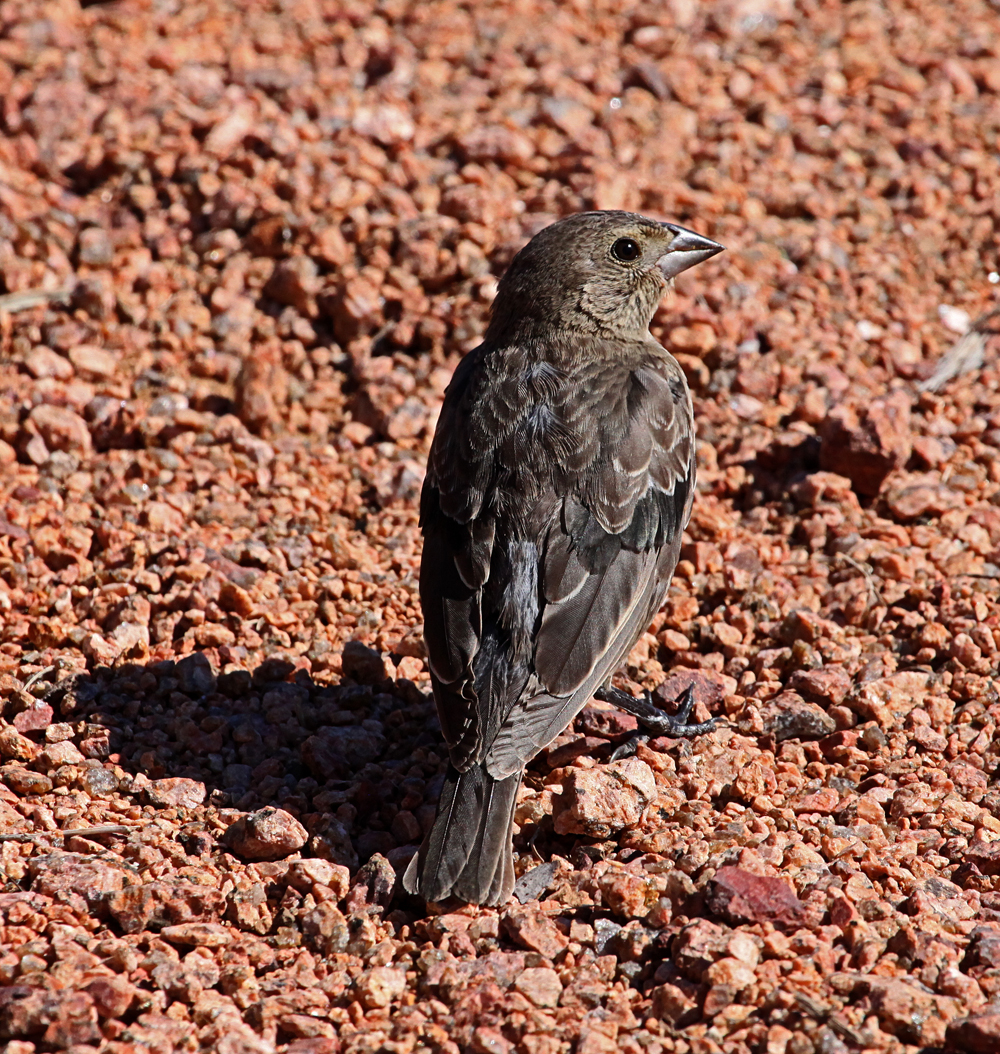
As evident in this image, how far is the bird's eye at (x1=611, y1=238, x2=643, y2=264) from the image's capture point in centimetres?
507

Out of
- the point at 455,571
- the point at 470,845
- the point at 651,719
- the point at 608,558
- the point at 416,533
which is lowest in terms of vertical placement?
the point at 470,845

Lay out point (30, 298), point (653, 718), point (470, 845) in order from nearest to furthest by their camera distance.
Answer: point (470, 845) < point (653, 718) < point (30, 298)

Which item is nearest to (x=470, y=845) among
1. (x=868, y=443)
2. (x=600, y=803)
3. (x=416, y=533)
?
(x=600, y=803)

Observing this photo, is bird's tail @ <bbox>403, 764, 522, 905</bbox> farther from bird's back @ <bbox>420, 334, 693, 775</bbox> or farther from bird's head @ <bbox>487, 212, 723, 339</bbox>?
bird's head @ <bbox>487, 212, 723, 339</bbox>

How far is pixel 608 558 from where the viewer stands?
4340 millimetres

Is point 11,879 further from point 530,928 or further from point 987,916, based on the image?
point 987,916

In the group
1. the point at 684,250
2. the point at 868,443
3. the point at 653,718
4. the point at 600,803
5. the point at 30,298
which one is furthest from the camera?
the point at 30,298

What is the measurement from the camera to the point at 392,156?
716 centimetres

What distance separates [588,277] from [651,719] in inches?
66.3

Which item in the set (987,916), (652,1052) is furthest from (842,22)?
(652,1052)

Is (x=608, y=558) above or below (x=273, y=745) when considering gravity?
above

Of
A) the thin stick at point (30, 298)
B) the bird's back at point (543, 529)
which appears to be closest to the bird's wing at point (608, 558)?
the bird's back at point (543, 529)

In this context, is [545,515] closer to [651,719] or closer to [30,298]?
[651,719]

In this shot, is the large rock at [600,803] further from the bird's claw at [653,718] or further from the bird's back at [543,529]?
the bird's claw at [653,718]
